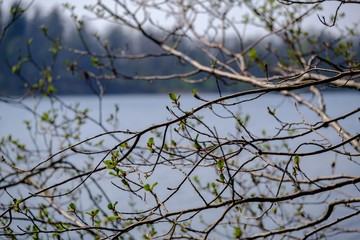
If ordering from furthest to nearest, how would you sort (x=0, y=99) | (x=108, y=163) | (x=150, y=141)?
1. (x=0, y=99)
2. (x=150, y=141)
3. (x=108, y=163)

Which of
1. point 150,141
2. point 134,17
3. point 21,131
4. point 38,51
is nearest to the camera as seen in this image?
point 150,141

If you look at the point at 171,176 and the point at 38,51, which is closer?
the point at 171,176

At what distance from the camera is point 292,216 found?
3439 mm

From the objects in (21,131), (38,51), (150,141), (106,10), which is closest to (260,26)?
(106,10)

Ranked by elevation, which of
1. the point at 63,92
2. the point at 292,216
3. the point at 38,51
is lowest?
the point at 292,216

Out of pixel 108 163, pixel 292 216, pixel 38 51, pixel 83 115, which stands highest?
pixel 38 51

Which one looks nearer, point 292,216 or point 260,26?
point 292,216

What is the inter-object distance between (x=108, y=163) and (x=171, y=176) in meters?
6.44

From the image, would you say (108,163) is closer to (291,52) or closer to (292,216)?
(292,216)

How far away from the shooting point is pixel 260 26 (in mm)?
3738

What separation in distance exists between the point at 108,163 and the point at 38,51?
18395 mm

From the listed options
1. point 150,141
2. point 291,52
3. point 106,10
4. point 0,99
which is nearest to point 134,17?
point 106,10

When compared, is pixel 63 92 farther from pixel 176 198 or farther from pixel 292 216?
pixel 292 216

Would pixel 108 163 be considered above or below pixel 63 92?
below
